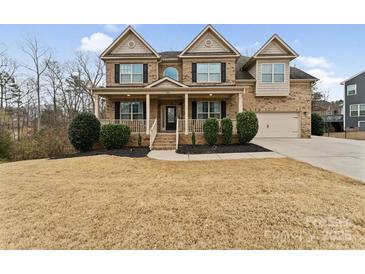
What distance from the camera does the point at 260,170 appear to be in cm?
673

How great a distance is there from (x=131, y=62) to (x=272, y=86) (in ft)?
35.7

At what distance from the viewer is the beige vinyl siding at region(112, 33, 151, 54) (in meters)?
15.4

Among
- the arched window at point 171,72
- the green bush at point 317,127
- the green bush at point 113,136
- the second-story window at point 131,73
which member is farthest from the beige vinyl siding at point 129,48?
the green bush at point 317,127

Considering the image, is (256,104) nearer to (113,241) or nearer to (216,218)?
(216,218)

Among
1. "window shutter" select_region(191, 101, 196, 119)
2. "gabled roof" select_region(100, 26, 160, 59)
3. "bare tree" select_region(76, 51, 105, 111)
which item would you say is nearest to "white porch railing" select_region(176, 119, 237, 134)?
→ "window shutter" select_region(191, 101, 196, 119)

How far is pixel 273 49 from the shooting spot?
50.4ft

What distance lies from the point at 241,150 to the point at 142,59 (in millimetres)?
10117

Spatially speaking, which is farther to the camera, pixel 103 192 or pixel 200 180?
pixel 200 180

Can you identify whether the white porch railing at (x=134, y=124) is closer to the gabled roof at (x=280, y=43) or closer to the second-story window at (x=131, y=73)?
the second-story window at (x=131, y=73)

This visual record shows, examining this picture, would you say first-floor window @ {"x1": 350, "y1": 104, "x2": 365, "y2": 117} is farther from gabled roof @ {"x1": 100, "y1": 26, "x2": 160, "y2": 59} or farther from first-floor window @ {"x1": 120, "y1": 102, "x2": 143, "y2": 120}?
first-floor window @ {"x1": 120, "y1": 102, "x2": 143, "y2": 120}

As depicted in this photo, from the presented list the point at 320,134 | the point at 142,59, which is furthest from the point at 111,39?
the point at 320,134

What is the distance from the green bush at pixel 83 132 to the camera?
456 inches

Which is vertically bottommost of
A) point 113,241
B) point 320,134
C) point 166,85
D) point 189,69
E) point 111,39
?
point 113,241

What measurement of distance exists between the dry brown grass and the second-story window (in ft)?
33.8
